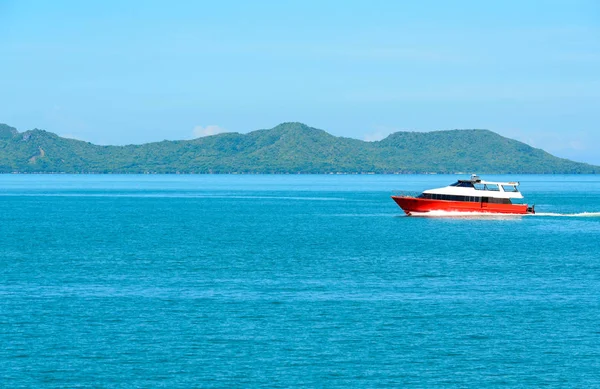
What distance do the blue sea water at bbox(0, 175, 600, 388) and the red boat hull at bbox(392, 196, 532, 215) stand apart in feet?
75.0

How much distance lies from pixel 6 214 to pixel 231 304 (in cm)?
10418

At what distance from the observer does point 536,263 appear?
247 feet

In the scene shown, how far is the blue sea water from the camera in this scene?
3781cm

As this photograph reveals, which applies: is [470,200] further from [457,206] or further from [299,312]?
[299,312]

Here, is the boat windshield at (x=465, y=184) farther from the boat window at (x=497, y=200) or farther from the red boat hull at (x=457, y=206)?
the boat window at (x=497, y=200)

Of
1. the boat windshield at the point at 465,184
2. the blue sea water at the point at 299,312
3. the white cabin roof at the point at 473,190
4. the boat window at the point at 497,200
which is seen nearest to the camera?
the blue sea water at the point at 299,312

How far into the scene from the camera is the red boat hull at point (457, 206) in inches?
4764

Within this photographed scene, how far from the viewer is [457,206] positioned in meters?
121

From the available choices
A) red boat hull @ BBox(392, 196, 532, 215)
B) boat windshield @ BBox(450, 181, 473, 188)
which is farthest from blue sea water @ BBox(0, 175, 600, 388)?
boat windshield @ BBox(450, 181, 473, 188)

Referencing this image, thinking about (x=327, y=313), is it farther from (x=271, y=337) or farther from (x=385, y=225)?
(x=385, y=225)

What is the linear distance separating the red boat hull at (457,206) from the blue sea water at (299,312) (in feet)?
75.0

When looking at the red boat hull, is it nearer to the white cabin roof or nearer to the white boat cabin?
the white boat cabin

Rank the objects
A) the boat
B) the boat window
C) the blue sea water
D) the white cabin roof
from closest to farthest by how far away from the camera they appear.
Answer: the blue sea water
the white cabin roof
the boat
the boat window

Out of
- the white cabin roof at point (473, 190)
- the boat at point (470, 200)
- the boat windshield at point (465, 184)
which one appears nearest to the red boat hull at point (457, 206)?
the boat at point (470, 200)
